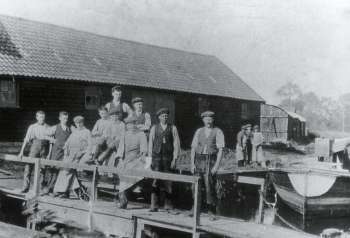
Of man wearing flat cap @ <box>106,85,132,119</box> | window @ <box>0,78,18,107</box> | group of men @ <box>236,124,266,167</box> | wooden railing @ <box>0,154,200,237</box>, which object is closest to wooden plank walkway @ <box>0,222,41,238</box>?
wooden railing @ <box>0,154,200,237</box>

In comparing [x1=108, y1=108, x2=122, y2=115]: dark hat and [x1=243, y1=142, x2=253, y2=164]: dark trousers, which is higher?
[x1=108, y1=108, x2=122, y2=115]: dark hat

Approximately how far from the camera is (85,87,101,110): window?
63.4ft

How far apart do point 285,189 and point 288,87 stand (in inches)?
3313

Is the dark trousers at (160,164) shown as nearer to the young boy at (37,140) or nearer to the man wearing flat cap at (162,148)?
the man wearing flat cap at (162,148)

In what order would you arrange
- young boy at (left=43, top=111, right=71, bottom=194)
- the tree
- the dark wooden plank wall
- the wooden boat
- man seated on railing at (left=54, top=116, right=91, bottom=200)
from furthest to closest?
the tree
the dark wooden plank wall
the wooden boat
young boy at (left=43, top=111, right=71, bottom=194)
man seated on railing at (left=54, top=116, right=91, bottom=200)

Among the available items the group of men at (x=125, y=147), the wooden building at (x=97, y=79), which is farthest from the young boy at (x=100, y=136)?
the wooden building at (x=97, y=79)

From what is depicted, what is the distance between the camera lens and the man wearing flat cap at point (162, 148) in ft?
25.8

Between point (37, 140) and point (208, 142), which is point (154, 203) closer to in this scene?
point (208, 142)

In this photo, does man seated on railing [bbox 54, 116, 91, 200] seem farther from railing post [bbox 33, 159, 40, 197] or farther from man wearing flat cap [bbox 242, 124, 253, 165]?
man wearing flat cap [bbox 242, 124, 253, 165]

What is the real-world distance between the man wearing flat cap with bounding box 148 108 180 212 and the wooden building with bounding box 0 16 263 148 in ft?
33.5

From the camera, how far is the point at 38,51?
1900cm

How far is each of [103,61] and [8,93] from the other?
5.56 meters

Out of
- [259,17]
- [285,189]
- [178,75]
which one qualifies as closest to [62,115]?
[259,17]

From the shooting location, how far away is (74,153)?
912 cm
